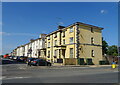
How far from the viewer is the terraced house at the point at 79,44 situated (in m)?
33.4

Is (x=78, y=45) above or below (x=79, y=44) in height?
below

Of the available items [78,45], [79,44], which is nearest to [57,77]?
[78,45]

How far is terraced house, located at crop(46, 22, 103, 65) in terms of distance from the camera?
1314 inches

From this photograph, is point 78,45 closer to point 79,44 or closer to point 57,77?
point 79,44

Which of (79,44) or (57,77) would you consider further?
(79,44)

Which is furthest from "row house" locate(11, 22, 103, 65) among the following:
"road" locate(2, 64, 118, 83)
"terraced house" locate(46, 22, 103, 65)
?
"road" locate(2, 64, 118, 83)

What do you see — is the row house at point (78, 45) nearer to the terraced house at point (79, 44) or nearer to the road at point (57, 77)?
the terraced house at point (79, 44)

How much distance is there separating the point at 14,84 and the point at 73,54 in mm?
26156

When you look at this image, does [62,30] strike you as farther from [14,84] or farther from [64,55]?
[14,84]

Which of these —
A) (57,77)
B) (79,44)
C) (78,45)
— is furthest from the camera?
(79,44)

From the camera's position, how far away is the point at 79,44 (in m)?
33.8

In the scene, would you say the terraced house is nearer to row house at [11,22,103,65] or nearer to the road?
row house at [11,22,103,65]

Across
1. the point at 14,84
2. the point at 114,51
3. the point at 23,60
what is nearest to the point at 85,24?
the point at 23,60

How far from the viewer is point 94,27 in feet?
122
